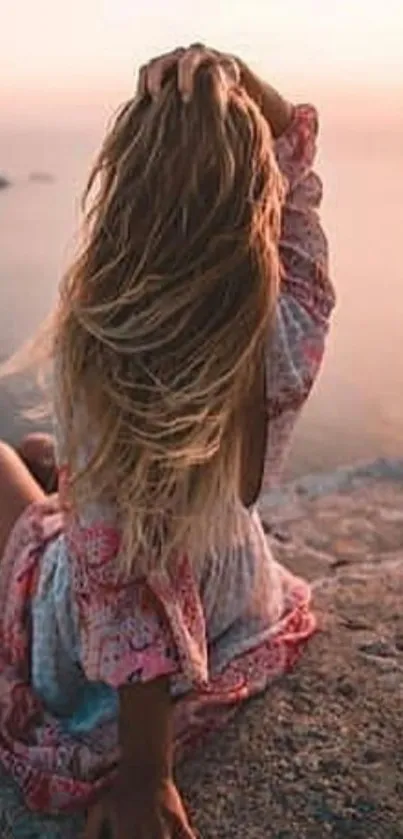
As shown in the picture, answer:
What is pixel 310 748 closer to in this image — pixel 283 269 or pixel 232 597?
A: pixel 232 597

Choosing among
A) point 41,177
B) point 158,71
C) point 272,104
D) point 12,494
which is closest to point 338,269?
point 41,177

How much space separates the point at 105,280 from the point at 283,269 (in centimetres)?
24

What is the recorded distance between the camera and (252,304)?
5.89 ft

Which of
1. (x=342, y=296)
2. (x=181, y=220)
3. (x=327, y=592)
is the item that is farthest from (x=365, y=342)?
(x=181, y=220)

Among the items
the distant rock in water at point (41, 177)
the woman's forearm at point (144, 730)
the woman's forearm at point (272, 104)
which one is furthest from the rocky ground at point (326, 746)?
the distant rock in water at point (41, 177)

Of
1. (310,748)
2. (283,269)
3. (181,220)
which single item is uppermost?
(181,220)

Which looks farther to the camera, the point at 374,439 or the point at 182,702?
the point at 374,439

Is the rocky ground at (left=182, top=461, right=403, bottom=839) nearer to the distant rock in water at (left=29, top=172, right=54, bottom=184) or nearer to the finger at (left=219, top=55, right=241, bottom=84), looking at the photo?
the finger at (left=219, top=55, right=241, bottom=84)

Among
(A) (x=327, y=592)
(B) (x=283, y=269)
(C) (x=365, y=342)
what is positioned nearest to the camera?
(B) (x=283, y=269)

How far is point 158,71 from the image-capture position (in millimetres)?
1806

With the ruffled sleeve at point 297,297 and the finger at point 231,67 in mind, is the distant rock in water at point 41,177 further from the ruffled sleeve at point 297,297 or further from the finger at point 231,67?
the finger at point 231,67

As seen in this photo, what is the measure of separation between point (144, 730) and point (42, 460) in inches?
34.5

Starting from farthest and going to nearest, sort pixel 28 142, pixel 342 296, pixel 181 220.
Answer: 1. pixel 28 142
2. pixel 342 296
3. pixel 181 220

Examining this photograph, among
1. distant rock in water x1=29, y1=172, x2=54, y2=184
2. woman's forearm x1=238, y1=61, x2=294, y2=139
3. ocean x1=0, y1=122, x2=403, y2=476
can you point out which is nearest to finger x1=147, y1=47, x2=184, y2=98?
woman's forearm x1=238, y1=61, x2=294, y2=139
